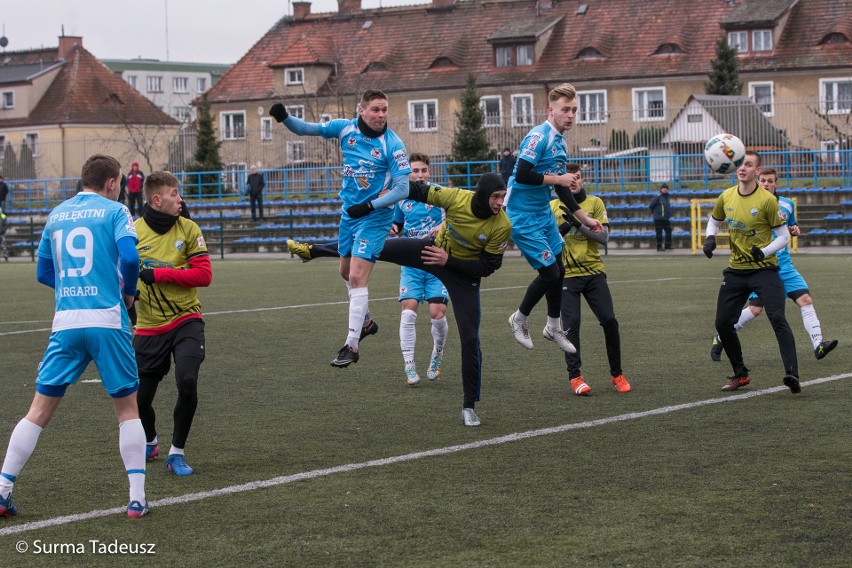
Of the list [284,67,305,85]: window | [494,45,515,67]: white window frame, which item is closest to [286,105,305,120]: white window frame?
[284,67,305,85]: window

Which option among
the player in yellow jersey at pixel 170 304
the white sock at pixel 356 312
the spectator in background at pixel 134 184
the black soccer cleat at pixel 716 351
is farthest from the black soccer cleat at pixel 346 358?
the spectator in background at pixel 134 184

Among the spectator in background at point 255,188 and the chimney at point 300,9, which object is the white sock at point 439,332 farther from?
the chimney at point 300,9

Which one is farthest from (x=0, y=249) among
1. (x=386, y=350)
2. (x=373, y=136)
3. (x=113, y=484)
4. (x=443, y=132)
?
(x=113, y=484)

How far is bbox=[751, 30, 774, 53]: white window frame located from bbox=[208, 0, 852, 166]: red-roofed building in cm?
5

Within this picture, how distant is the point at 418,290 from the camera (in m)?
11.8

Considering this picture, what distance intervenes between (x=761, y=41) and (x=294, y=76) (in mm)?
24444

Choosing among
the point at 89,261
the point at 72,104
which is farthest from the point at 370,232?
the point at 72,104

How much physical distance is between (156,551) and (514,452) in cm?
286

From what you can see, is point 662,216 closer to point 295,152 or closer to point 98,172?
point 295,152

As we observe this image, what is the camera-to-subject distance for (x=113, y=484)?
7441 millimetres

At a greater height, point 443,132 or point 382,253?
point 443,132

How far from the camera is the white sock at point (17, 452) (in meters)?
6.64

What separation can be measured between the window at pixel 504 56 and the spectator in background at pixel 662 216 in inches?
1202

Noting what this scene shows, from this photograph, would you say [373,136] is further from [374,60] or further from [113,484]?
[374,60]
